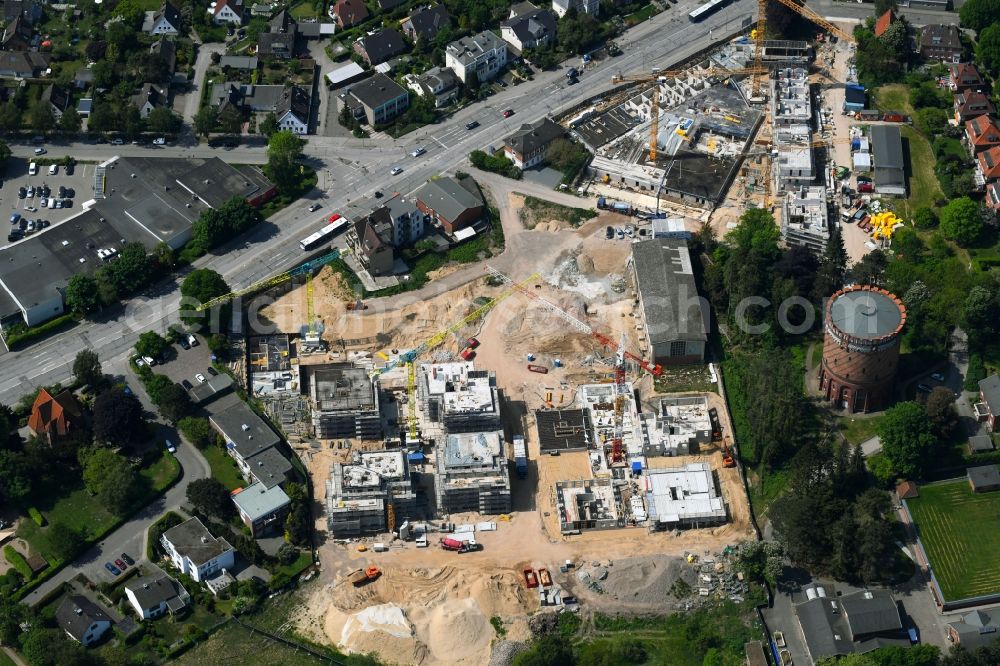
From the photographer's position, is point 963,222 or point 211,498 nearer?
point 211,498

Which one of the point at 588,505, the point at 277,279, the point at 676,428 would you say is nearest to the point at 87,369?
the point at 277,279

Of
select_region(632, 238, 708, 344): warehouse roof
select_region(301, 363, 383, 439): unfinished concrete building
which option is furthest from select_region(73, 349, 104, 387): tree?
select_region(632, 238, 708, 344): warehouse roof

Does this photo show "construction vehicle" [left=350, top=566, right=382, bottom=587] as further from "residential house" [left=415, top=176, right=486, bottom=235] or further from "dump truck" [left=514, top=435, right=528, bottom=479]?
"residential house" [left=415, top=176, right=486, bottom=235]

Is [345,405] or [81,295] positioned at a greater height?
[81,295]

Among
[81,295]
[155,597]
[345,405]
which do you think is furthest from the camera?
[81,295]

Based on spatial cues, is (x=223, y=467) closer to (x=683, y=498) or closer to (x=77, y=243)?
(x=77, y=243)

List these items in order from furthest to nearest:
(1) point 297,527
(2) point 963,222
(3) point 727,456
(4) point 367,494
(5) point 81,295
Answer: (2) point 963,222 < (5) point 81,295 < (3) point 727,456 < (4) point 367,494 < (1) point 297,527

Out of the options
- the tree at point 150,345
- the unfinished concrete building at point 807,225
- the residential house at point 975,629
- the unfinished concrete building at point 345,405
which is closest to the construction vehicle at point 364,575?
the unfinished concrete building at point 345,405

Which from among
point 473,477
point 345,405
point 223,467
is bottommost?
point 473,477
